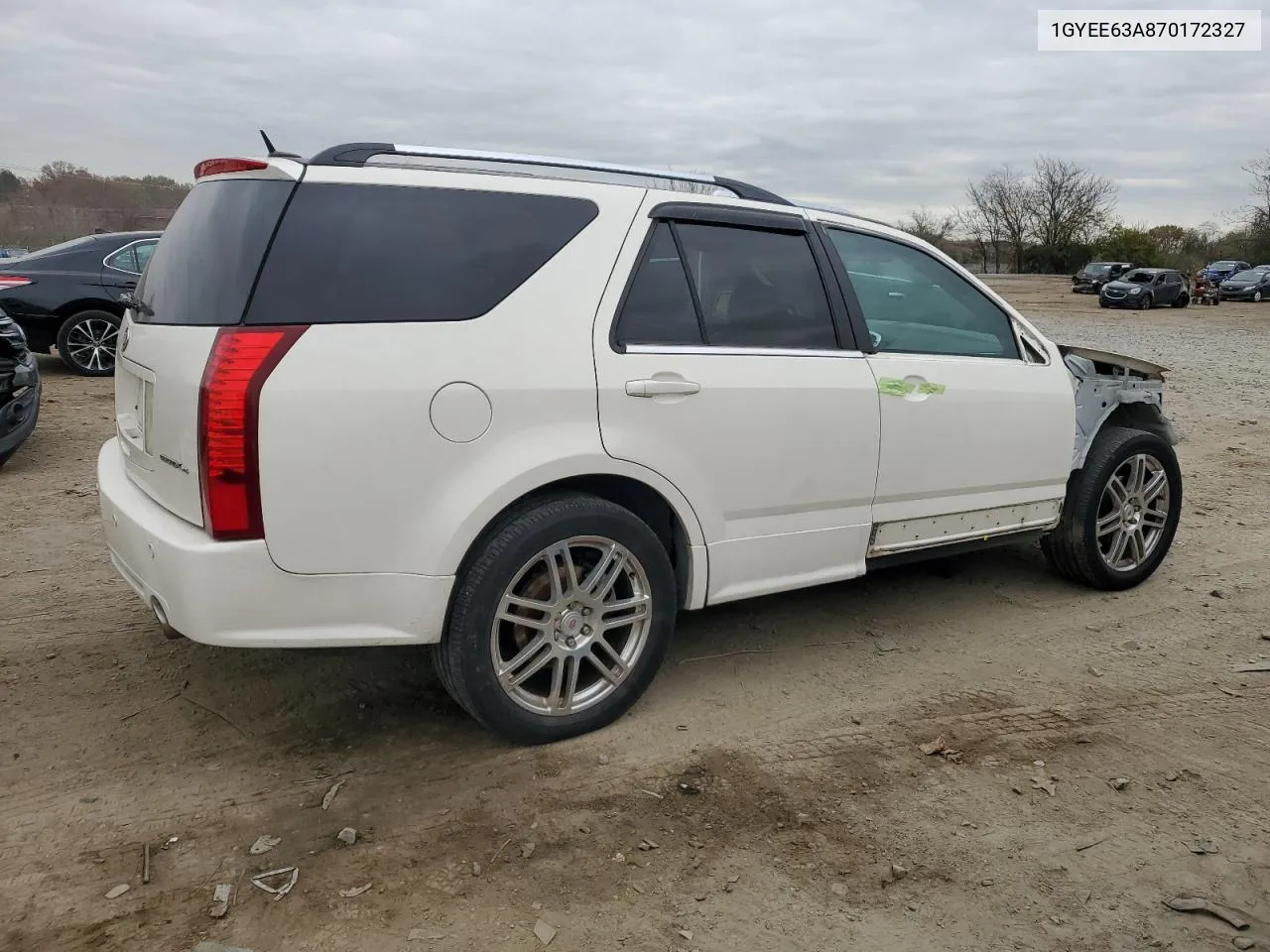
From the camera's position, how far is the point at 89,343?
10719 millimetres

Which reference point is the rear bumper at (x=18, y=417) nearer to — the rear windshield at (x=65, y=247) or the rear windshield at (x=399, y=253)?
the rear windshield at (x=65, y=247)

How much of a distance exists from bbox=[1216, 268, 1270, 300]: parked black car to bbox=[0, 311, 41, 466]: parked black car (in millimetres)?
43350

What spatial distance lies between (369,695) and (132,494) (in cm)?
108

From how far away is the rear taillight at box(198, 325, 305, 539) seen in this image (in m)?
2.70

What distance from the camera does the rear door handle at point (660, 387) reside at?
128 inches

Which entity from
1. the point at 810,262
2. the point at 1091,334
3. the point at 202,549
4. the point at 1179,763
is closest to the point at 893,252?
the point at 810,262

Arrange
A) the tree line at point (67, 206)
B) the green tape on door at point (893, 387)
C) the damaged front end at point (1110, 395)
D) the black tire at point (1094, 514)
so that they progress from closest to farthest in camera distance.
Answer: the green tape on door at point (893, 387) → the black tire at point (1094, 514) → the damaged front end at point (1110, 395) → the tree line at point (67, 206)

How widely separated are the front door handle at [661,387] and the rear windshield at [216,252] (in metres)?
1.18

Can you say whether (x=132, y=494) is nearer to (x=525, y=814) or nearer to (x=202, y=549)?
(x=202, y=549)

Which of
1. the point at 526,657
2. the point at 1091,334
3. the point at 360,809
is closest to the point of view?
the point at 360,809

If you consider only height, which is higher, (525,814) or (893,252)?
(893,252)

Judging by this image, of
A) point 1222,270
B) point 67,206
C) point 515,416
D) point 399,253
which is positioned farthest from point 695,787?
point 1222,270

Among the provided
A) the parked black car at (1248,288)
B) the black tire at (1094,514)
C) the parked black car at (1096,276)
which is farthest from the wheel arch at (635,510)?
the parked black car at (1248,288)

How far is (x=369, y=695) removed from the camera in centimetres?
367
